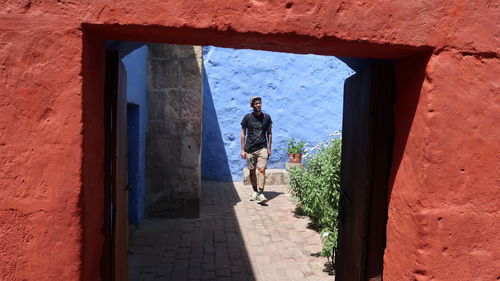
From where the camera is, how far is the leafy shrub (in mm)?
4857

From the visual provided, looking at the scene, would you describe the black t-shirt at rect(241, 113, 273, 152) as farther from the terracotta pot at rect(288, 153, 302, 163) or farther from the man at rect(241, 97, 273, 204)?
the terracotta pot at rect(288, 153, 302, 163)

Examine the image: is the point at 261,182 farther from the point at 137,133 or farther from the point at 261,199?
the point at 137,133

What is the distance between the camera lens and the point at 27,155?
162 centimetres

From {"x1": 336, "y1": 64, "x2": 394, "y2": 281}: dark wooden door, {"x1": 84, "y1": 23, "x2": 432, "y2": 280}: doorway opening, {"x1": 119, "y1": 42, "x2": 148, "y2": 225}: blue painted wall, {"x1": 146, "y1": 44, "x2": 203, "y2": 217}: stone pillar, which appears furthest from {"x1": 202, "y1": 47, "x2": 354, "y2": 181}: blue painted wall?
{"x1": 84, "y1": 23, "x2": 432, "y2": 280}: doorway opening

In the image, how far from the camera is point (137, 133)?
5.34 metres

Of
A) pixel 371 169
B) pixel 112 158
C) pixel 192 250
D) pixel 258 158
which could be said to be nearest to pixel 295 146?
pixel 258 158

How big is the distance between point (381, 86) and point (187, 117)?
13.7ft

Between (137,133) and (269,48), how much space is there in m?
3.76

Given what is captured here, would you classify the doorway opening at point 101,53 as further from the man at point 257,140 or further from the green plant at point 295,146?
the green plant at point 295,146

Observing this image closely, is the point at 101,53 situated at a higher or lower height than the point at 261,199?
higher

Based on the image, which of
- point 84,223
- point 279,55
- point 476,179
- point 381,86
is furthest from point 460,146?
point 279,55

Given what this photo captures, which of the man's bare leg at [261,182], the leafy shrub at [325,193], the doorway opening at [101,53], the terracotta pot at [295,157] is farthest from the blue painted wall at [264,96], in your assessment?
the doorway opening at [101,53]

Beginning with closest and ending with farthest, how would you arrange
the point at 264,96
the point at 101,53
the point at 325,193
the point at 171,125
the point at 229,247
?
the point at 101,53, the point at 229,247, the point at 325,193, the point at 171,125, the point at 264,96

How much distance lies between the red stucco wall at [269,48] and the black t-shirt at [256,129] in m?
5.09
